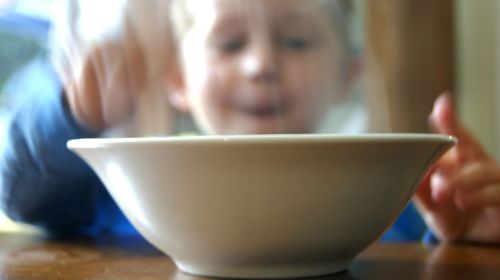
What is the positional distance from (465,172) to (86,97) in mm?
412

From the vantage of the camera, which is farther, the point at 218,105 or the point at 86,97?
the point at 218,105

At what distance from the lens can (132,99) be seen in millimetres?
814

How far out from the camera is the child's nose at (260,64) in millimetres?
949

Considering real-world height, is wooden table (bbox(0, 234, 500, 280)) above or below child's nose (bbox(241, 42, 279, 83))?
below

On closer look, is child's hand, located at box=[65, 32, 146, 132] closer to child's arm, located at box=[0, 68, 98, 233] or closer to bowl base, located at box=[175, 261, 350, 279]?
child's arm, located at box=[0, 68, 98, 233]

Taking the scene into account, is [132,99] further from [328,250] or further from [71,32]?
[328,250]

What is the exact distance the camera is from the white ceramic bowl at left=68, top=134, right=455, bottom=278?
333mm

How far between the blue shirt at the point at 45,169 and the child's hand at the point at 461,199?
38 centimetres

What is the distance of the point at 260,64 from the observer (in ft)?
3.11

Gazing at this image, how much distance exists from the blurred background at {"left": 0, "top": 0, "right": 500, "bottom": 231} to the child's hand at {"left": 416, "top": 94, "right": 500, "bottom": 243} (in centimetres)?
48

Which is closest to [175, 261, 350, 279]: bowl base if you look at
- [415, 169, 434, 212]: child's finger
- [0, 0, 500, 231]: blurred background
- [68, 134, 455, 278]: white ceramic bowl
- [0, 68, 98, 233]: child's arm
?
[68, 134, 455, 278]: white ceramic bowl

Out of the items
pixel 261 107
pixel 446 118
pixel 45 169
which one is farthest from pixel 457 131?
pixel 45 169

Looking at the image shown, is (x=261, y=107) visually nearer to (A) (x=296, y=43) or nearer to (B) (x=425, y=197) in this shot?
(A) (x=296, y=43)

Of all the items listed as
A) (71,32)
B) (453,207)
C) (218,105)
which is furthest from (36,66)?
(453,207)
